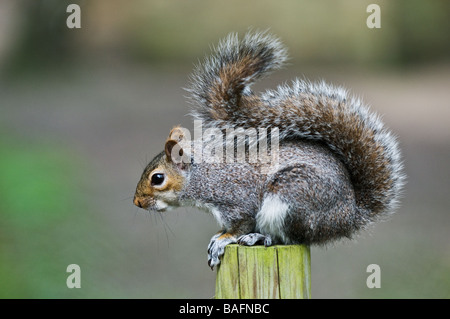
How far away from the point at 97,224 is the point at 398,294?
2.08 meters

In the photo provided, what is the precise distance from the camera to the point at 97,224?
14.8 feet

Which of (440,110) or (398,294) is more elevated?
(440,110)

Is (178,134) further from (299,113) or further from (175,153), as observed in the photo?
(299,113)

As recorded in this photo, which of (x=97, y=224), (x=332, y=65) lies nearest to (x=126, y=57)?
(x=332, y=65)

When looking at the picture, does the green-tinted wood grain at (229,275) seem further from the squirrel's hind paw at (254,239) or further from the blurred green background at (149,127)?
the blurred green background at (149,127)

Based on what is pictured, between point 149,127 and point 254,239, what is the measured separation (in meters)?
4.75

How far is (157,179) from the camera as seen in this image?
203 cm

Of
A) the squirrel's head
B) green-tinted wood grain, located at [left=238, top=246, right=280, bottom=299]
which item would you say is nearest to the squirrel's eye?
the squirrel's head

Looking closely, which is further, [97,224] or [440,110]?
[440,110]

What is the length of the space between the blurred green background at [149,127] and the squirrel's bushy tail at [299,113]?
50 centimetres

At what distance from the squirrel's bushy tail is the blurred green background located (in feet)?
1.65

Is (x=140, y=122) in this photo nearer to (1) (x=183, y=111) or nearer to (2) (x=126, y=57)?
(1) (x=183, y=111)

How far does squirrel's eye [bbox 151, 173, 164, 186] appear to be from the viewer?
203cm

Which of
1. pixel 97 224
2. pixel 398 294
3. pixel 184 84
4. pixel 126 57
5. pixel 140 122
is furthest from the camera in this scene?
pixel 126 57
